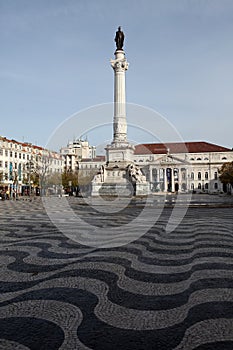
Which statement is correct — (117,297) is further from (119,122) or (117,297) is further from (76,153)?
(76,153)

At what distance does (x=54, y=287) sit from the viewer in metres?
4.41

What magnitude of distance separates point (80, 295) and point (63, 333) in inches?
42.4

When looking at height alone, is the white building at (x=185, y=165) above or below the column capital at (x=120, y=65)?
below

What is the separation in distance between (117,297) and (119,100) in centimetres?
3652

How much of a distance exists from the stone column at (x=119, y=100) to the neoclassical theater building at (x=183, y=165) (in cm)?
5163

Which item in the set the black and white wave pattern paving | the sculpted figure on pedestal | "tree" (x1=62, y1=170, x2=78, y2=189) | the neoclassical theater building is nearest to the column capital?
the sculpted figure on pedestal

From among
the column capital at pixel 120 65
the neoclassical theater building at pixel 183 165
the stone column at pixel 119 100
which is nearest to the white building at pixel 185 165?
the neoclassical theater building at pixel 183 165

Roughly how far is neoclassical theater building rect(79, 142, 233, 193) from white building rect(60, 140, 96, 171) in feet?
8.28

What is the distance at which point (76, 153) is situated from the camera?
11062 centimetres

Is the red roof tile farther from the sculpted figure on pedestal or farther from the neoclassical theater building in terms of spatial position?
the sculpted figure on pedestal

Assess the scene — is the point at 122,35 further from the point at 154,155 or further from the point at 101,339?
the point at 154,155

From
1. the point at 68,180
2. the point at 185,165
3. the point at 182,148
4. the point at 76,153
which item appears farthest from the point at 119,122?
the point at 76,153

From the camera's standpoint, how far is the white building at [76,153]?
98000 millimetres

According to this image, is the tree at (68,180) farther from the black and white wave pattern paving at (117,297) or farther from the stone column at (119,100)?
the black and white wave pattern paving at (117,297)
